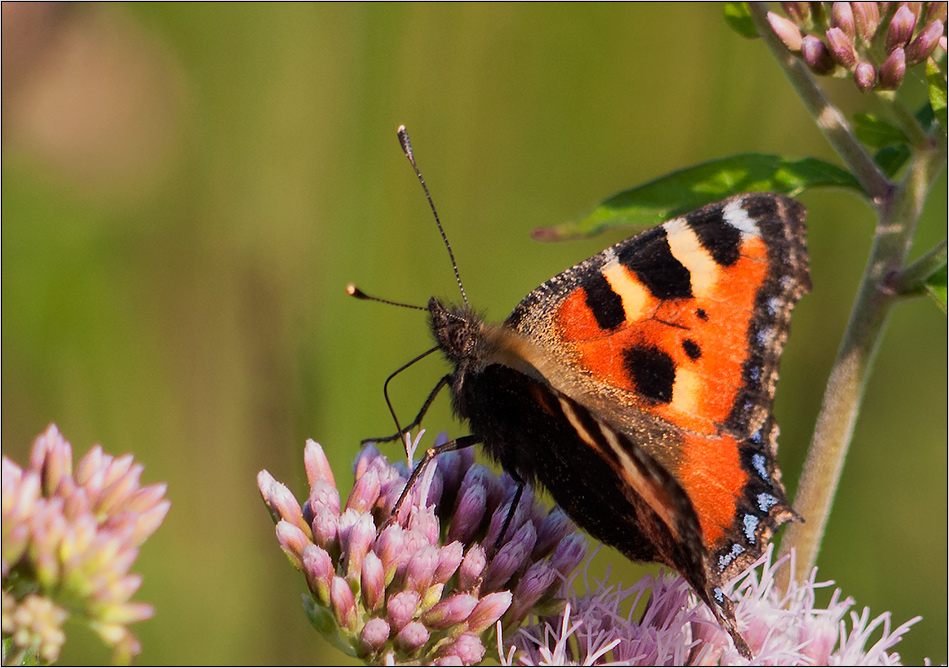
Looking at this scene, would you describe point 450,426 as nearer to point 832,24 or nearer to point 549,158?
point 549,158

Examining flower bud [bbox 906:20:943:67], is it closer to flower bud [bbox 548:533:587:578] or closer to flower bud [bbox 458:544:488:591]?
flower bud [bbox 548:533:587:578]

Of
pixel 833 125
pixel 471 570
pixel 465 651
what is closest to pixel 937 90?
pixel 833 125

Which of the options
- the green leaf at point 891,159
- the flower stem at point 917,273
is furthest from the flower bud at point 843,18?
the flower stem at point 917,273

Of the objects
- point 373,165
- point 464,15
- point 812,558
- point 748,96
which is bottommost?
point 812,558

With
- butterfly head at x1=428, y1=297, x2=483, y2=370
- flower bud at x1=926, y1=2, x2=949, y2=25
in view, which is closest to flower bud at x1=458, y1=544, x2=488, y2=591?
butterfly head at x1=428, y1=297, x2=483, y2=370

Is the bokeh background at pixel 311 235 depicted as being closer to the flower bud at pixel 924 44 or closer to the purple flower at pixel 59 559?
the purple flower at pixel 59 559

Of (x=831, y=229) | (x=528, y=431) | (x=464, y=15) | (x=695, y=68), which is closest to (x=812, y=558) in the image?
(x=528, y=431)
